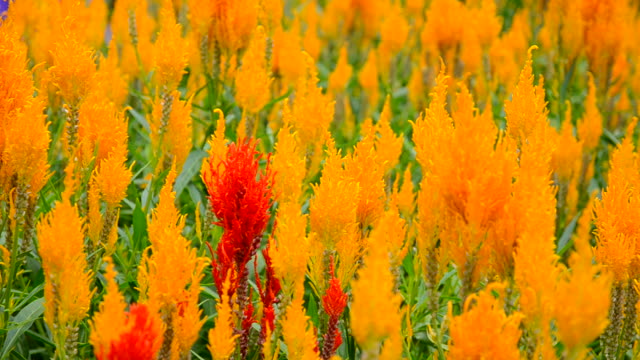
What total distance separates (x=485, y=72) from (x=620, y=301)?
2757 mm

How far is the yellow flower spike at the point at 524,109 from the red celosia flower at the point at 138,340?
1266 mm

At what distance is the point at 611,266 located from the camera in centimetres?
255

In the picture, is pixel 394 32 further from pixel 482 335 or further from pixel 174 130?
pixel 482 335

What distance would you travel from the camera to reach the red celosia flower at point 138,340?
1.81 meters

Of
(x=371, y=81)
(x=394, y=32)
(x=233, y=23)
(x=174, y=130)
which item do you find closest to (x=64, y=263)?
(x=174, y=130)

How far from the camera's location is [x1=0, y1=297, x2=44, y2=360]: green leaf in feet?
8.66

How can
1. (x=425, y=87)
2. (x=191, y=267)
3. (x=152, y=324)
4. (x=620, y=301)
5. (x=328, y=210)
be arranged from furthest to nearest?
(x=425, y=87) → (x=620, y=301) → (x=328, y=210) → (x=191, y=267) → (x=152, y=324)

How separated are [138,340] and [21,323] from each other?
3.13 feet

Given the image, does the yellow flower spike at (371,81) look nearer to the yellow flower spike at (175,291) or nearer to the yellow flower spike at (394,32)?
the yellow flower spike at (394,32)

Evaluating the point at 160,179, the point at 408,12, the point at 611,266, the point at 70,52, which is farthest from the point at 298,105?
the point at 408,12

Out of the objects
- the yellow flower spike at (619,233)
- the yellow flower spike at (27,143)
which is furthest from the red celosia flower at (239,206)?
the yellow flower spike at (619,233)

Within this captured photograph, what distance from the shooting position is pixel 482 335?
1.86m

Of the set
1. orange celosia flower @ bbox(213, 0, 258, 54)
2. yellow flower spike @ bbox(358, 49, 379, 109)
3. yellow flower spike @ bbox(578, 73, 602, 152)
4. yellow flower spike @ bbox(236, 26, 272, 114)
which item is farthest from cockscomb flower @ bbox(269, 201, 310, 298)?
yellow flower spike @ bbox(358, 49, 379, 109)

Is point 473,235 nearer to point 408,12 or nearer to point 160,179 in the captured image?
point 160,179
